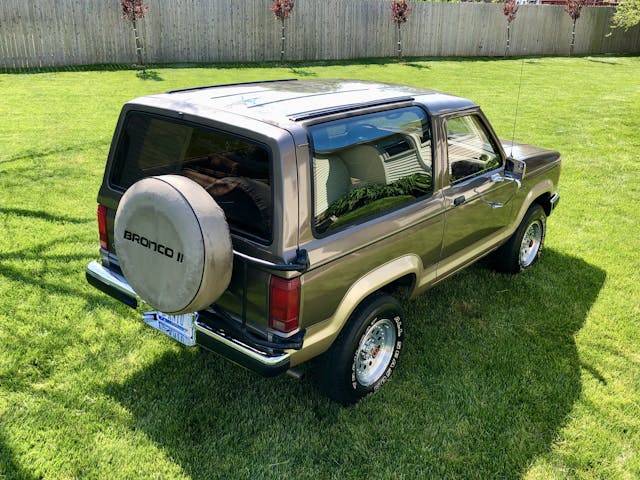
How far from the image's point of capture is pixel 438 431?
11.4 ft

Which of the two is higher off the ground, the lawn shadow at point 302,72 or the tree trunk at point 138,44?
the tree trunk at point 138,44

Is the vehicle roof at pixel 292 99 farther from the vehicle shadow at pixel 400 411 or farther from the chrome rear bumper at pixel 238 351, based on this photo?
the vehicle shadow at pixel 400 411

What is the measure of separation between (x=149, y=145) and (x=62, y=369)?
5.59 feet

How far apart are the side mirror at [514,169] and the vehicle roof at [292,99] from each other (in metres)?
0.58

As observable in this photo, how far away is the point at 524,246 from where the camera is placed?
18.2 feet

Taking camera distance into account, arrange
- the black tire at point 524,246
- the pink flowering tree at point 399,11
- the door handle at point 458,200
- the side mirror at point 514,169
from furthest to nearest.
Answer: the pink flowering tree at point 399,11 < the black tire at point 524,246 < the side mirror at point 514,169 < the door handle at point 458,200

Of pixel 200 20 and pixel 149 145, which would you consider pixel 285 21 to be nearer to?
pixel 200 20

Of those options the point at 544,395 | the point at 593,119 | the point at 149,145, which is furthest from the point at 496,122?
the point at 149,145

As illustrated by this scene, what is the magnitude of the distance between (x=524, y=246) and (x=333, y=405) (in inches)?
115

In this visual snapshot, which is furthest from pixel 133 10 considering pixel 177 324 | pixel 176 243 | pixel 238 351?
pixel 238 351

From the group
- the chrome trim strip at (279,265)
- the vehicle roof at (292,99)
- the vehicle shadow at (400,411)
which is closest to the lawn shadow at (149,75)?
the vehicle roof at (292,99)

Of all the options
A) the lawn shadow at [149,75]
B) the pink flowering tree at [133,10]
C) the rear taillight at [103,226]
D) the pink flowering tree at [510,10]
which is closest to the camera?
the rear taillight at [103,226]

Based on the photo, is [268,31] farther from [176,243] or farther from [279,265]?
[279,265]

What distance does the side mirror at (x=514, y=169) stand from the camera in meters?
4.47
